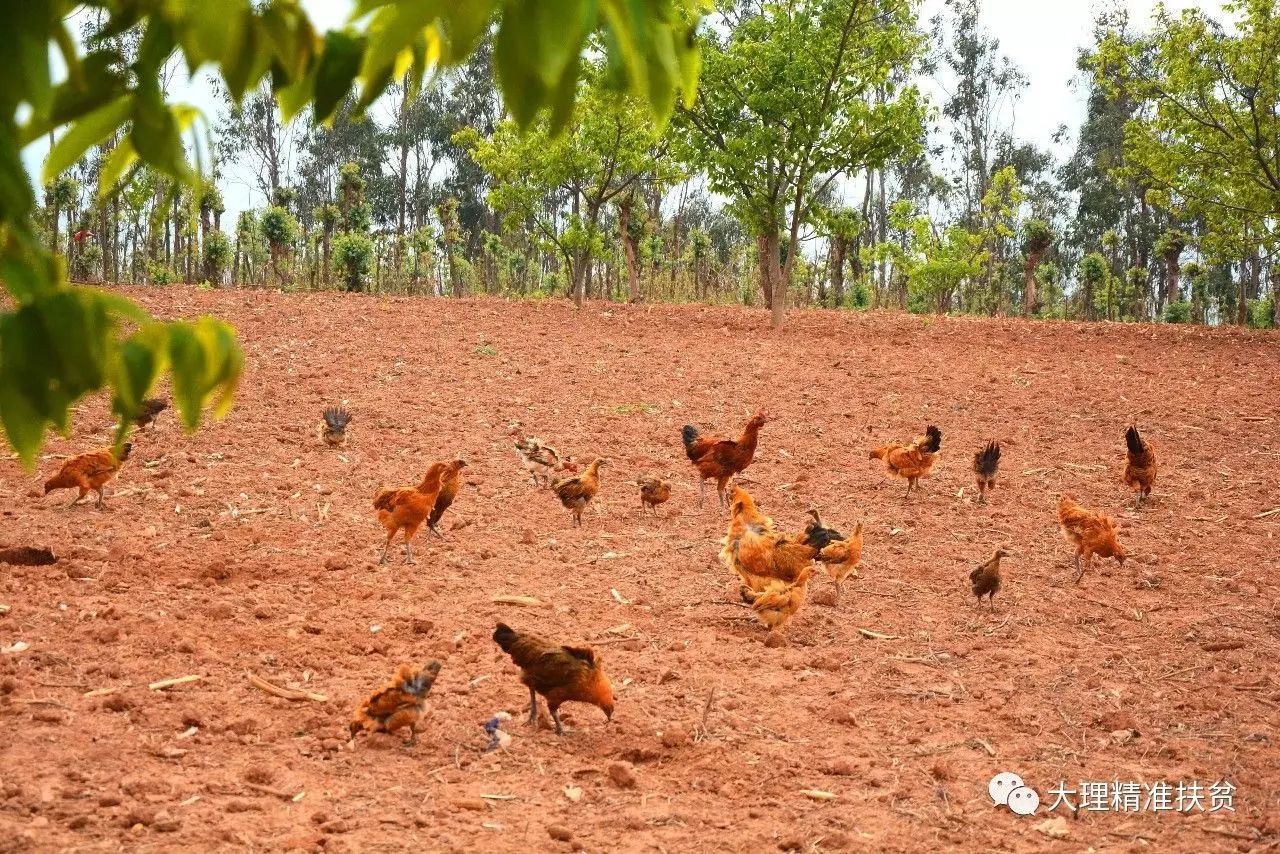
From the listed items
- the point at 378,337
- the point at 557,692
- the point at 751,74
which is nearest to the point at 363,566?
the point at 557,692

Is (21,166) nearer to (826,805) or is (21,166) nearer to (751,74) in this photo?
(826,805)

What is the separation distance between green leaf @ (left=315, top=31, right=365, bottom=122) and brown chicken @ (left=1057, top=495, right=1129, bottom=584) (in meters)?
6.79

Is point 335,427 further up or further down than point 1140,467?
further up

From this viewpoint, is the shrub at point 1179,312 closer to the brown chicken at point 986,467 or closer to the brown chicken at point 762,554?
the brown chicken at point 986,467

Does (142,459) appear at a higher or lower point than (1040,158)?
lower

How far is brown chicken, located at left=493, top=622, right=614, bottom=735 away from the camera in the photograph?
14.8 ft

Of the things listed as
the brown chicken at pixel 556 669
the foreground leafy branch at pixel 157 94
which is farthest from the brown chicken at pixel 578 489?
the foreground leafy branch at pixel 157 94

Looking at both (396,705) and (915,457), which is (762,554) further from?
(915,457)

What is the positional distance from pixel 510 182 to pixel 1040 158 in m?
35.3

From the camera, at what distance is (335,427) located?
936 centimetres

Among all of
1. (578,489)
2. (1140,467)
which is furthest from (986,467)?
(578,489)

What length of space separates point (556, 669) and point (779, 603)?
5.92 feet

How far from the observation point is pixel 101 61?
1336mm

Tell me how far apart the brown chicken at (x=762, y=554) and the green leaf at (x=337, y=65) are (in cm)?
509
